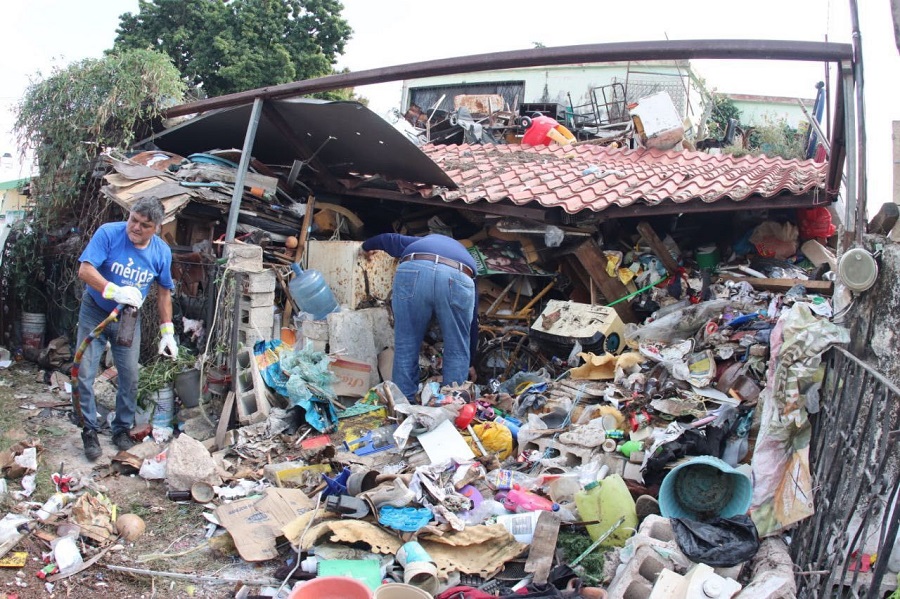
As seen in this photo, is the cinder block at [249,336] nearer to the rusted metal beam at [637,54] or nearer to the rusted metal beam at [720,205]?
the rusted metal beam at [637,54]

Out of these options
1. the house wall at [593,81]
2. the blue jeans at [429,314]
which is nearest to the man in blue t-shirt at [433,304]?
the blue jeans at [429,314]

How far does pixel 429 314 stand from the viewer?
19.3 feet

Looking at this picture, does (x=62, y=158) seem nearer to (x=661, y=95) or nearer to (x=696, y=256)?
Answer: (x=696, y=256)

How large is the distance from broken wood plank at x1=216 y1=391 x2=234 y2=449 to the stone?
25.0 inches

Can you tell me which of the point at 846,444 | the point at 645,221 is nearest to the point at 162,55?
the point at 645,221

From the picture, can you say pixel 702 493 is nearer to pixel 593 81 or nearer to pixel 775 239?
pixel 775 239

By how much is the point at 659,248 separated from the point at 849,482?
4229 mm

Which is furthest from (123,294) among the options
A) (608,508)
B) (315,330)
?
(608,508)

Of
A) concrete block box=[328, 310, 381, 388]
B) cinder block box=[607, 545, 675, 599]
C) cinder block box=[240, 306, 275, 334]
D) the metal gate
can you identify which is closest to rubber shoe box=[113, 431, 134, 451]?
cinder block box=[240, 306, 275, 334]

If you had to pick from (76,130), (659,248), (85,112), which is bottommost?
(659,248)

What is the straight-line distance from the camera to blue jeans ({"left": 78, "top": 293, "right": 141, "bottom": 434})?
4.84 m

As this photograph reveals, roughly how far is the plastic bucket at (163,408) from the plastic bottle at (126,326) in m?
0.85

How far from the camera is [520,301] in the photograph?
7969 millimetres

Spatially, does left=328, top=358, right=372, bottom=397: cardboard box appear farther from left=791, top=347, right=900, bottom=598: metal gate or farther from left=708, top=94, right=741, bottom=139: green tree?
left=708, top=94, right=741, bottom=139: green tree
